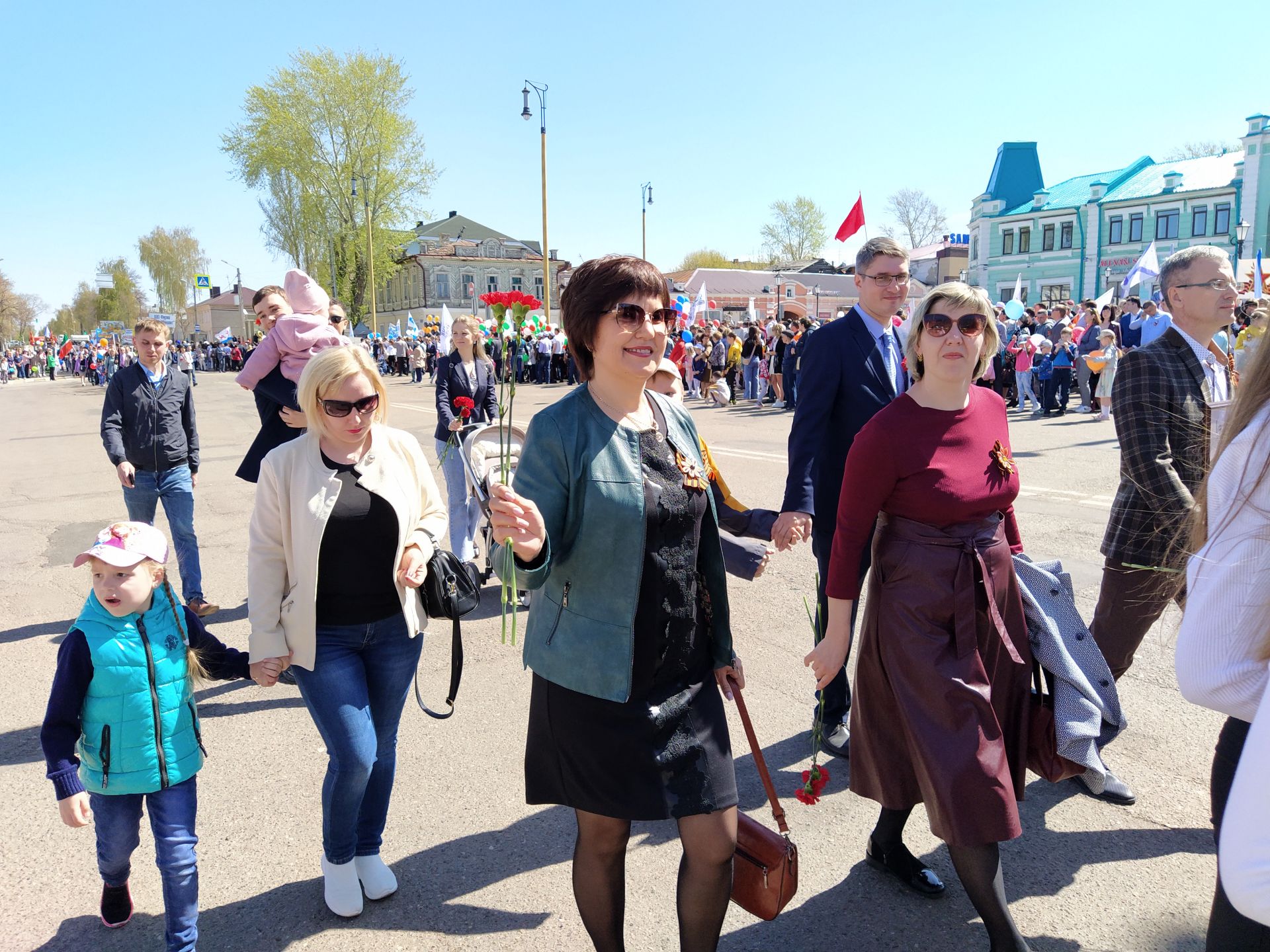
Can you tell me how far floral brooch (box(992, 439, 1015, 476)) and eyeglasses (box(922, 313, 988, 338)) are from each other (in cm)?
35

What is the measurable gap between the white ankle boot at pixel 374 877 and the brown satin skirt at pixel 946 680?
160 centimetres

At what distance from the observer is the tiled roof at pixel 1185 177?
1938 inches

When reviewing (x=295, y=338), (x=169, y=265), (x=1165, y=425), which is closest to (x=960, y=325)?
(x=1165, y=425)

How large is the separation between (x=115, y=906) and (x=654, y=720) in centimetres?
194

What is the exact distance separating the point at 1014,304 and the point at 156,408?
→ 68.5 ft

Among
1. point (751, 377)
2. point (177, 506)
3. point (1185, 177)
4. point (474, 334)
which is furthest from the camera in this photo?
point (1185, 177)

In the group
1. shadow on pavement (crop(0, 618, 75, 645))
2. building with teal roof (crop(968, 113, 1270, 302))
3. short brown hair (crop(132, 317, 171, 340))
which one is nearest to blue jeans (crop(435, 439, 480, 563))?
short brown hair (crop(132, 317, 171, 340))

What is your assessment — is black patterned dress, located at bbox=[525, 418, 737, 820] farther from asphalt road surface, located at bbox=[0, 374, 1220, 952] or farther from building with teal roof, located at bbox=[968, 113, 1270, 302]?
building with teal roof, located at bbox=[968, 113, 1270, 302]

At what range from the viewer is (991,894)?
95.5 inches

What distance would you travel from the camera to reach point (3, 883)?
10.2 ft

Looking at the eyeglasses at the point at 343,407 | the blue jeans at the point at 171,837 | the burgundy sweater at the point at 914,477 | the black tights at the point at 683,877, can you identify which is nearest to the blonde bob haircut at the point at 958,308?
the burgundy sweater at the point at 914,477

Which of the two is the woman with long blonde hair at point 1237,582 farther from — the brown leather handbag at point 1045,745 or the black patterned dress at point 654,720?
the black patterned dress at point 654,720

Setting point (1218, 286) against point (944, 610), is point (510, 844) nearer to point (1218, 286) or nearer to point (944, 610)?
point (944, 610)

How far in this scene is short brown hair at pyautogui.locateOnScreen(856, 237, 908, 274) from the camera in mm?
3740
